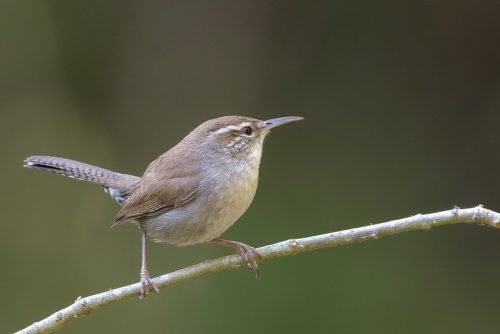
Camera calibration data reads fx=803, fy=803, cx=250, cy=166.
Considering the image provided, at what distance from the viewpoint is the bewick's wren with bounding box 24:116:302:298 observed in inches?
151

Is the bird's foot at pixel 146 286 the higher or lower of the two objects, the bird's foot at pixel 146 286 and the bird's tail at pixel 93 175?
the lower

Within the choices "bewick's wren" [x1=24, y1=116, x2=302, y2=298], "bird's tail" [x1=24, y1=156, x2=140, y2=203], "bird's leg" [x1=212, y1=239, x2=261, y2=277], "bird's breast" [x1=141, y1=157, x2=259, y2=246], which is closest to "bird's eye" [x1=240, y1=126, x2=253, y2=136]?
"bewick's wren" [x1=24, y1=116, x2=302, y2=298]

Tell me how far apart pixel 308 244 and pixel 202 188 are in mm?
796

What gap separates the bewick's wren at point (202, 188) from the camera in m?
3.84

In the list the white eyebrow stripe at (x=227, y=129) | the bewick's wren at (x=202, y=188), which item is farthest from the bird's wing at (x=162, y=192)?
the white eyebrow stripe at (x=227, y=129)

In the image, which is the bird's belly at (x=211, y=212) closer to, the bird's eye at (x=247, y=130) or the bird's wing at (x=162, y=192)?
the bird's wing at (x=162, y=192)

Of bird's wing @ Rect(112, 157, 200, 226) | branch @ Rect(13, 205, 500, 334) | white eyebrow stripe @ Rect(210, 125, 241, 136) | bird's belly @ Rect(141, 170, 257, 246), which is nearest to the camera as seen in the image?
branch @ Rect(13, 205, 500, 334)

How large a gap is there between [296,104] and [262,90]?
1.17 feet

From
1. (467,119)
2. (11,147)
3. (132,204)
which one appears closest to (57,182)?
(11,147)

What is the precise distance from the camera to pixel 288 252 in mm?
3361

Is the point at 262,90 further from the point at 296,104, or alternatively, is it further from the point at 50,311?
the point at 50,311

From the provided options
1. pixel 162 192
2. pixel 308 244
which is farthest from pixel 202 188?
pixel 308 244

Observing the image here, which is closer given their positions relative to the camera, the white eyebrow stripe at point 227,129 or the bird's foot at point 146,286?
the bird's foot at point 146,286

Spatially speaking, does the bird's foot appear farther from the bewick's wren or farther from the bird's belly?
the bird's belly
